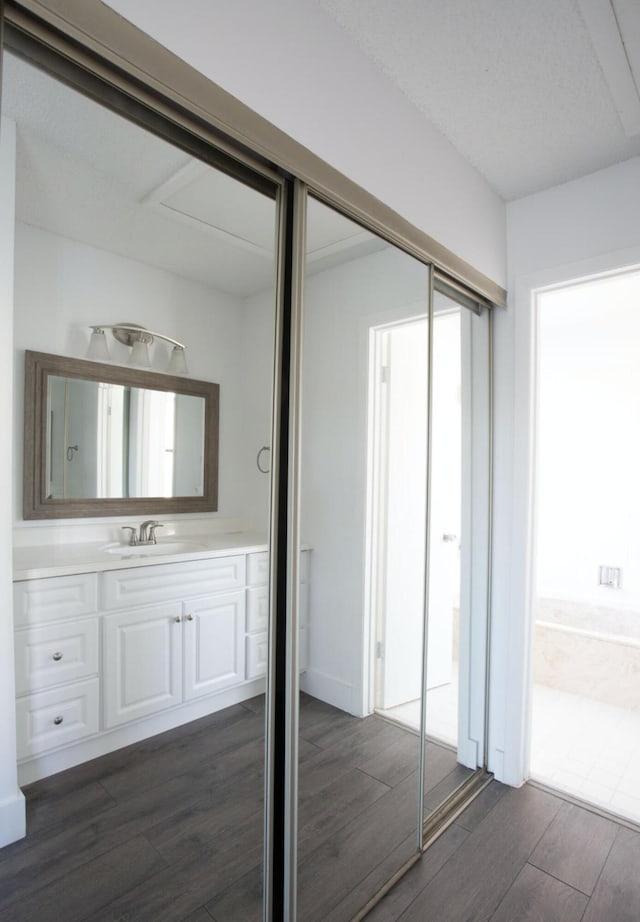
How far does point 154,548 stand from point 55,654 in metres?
0.26

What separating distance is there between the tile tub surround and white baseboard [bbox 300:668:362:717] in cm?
179

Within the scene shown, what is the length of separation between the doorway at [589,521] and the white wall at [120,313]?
2.20m

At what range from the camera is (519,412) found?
7.48ft

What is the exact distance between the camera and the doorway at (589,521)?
3008mm

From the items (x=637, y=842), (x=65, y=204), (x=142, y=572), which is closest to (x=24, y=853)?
(x=142, y=572)

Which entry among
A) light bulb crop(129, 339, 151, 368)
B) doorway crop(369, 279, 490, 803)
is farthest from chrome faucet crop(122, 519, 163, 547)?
doorway crop(369, 279, 490, 803)

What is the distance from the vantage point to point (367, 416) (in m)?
1.62

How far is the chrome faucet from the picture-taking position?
3.41 ft

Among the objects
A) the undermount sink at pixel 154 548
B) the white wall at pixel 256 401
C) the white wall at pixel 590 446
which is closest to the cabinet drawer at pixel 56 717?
the undermount sink at pixel 154 548

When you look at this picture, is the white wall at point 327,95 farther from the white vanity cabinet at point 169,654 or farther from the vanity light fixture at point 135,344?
the white vanity cabinet at point 169,654

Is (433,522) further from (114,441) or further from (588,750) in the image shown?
(588,750)

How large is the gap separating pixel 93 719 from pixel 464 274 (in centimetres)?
193

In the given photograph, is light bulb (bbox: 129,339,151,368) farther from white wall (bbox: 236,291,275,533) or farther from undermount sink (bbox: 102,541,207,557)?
undermount sink (bbox: 102,541,207,557)

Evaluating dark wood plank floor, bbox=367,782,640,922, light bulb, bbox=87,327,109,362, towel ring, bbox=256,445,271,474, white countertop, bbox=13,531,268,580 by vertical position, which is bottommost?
dark wood plank floor, bbox=367,782,640,922
